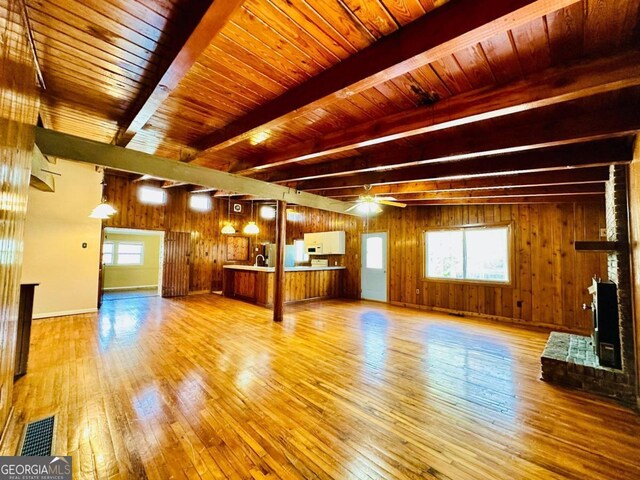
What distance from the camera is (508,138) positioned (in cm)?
265

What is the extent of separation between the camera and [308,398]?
2590 mm

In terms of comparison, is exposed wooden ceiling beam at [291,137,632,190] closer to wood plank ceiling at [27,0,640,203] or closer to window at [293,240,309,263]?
wood plank ceiling at [27,0,640,203]

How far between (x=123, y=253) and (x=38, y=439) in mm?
9926

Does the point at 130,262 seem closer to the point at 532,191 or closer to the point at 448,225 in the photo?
the point at 448,225

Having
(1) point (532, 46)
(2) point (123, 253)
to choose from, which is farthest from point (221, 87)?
(2) point (123, 253)

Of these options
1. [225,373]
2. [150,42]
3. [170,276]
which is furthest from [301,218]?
[150,42]

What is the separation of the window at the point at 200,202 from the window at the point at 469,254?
7.23 metres

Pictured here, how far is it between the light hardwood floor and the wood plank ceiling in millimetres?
2519

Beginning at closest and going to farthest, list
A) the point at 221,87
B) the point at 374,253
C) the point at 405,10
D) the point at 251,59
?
the point at 405,10
the point at 251,59
the point at 221,87
the point at 374,253

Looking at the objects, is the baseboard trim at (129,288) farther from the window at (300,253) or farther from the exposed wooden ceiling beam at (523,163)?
the exposed wooden ceiling beam at (523,163)

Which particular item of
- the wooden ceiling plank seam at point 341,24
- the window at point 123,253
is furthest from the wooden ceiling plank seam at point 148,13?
the window at point 123,253

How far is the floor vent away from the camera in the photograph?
1800 mm

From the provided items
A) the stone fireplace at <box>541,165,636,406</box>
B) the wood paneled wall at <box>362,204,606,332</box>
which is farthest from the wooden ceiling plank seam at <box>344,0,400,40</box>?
the wood paneled wall at <box>362,204,606,332</box>

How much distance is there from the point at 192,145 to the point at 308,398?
3391 millimetres
